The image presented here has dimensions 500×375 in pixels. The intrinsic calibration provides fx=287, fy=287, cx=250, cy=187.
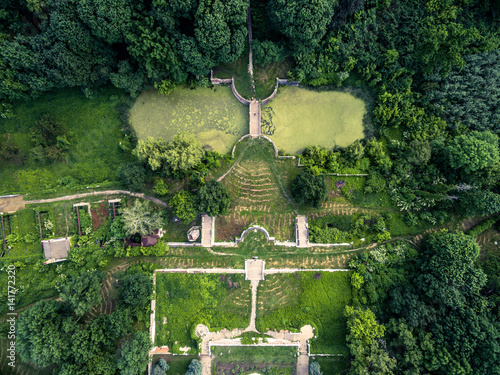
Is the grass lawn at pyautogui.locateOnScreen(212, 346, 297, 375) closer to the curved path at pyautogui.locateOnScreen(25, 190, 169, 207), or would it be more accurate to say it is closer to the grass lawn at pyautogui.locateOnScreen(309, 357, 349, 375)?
the grass lawn at pyautogui.locateOnScreen(309, 357, 349, 375)

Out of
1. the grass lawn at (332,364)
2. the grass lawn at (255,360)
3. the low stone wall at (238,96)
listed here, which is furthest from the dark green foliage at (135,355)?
the low stone wall at (238,96)

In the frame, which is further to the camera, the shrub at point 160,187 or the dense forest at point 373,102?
the shrub at point 160,187

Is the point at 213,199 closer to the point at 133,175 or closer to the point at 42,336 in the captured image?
the point at 133,175

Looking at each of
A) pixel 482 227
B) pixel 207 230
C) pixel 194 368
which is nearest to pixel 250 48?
pixel 207 230

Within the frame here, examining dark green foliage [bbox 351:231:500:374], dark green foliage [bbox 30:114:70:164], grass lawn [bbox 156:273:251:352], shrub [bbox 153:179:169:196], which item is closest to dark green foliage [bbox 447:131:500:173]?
dark green foliage [bbox 351:231:500:374]

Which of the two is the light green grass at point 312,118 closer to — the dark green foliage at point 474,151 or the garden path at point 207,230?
the dark green foliage at point 474,151

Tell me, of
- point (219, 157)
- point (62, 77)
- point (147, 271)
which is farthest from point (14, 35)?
point (147, 271)

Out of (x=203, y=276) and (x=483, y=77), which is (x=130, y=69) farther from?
(x=483, y=77)
